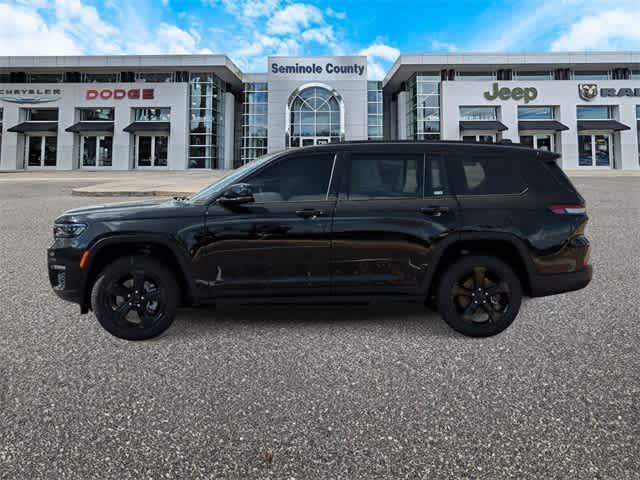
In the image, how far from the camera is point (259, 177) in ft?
12.6

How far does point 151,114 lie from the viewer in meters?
41.1

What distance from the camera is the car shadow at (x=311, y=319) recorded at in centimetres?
389

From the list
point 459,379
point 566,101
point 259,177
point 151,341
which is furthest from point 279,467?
point 566,101

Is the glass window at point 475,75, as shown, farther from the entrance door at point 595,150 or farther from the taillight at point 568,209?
the taillight at point 568,209

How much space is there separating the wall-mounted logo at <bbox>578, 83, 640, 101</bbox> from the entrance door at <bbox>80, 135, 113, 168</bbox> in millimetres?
46368

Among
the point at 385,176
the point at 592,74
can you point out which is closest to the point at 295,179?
the point at 385,176

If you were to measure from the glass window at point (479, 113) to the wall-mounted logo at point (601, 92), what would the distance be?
837cm

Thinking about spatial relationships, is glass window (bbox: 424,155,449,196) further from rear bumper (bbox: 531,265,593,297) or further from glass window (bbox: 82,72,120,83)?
glass window (bbox: 82,72,120,83)

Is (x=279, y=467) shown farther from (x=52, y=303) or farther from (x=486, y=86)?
(x=486, y=86)

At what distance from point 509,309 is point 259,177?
8.47ft

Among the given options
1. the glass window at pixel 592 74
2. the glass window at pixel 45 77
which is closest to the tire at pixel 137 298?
the glass window at pixel 45 77

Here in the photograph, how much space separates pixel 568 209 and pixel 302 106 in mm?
40299

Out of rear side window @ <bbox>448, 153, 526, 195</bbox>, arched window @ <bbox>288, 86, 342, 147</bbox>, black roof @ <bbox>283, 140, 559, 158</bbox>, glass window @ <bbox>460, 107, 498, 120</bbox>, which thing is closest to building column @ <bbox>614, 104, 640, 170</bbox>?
glass window @ <bbox>460, 107, 498, 120</bbox>

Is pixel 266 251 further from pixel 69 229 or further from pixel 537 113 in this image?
pixel 537 113
